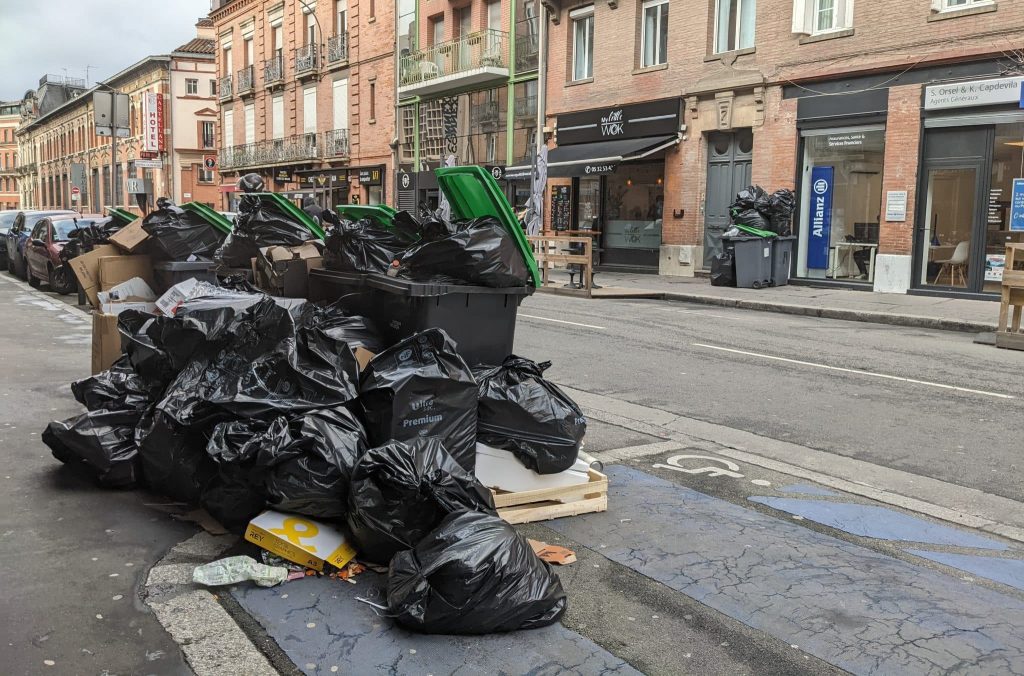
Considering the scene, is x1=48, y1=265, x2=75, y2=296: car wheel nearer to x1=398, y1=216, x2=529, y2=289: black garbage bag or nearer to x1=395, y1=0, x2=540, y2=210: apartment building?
x1=395, y1=0, x2=540, y2=210: apartment building

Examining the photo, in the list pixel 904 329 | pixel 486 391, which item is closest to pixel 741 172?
pixel 904 329

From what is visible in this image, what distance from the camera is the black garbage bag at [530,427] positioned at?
14.3 feet

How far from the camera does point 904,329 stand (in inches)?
507

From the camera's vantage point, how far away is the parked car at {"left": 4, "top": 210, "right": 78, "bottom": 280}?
2066 cm

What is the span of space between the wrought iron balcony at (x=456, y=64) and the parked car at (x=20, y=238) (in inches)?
504

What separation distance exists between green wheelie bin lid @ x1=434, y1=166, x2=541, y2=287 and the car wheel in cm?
1368

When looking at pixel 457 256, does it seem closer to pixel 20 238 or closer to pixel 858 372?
pixel 858 372

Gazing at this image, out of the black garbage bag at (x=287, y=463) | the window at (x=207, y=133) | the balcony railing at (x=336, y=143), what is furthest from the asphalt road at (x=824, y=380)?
the window at (x=207, y=133)

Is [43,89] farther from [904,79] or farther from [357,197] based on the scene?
[904,79]

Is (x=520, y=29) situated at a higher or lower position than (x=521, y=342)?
higher

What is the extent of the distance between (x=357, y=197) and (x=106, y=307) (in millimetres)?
27646

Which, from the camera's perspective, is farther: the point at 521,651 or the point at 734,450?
the point at 734,450

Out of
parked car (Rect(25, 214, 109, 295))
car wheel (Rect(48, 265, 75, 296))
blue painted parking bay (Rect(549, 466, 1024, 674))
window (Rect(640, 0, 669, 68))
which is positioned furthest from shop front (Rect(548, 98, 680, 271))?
blue painted parking bay (Rect(549, 466, 1024, 674))

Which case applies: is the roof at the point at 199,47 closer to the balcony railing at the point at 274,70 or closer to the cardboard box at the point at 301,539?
the balcony railing at the point at 274,70
